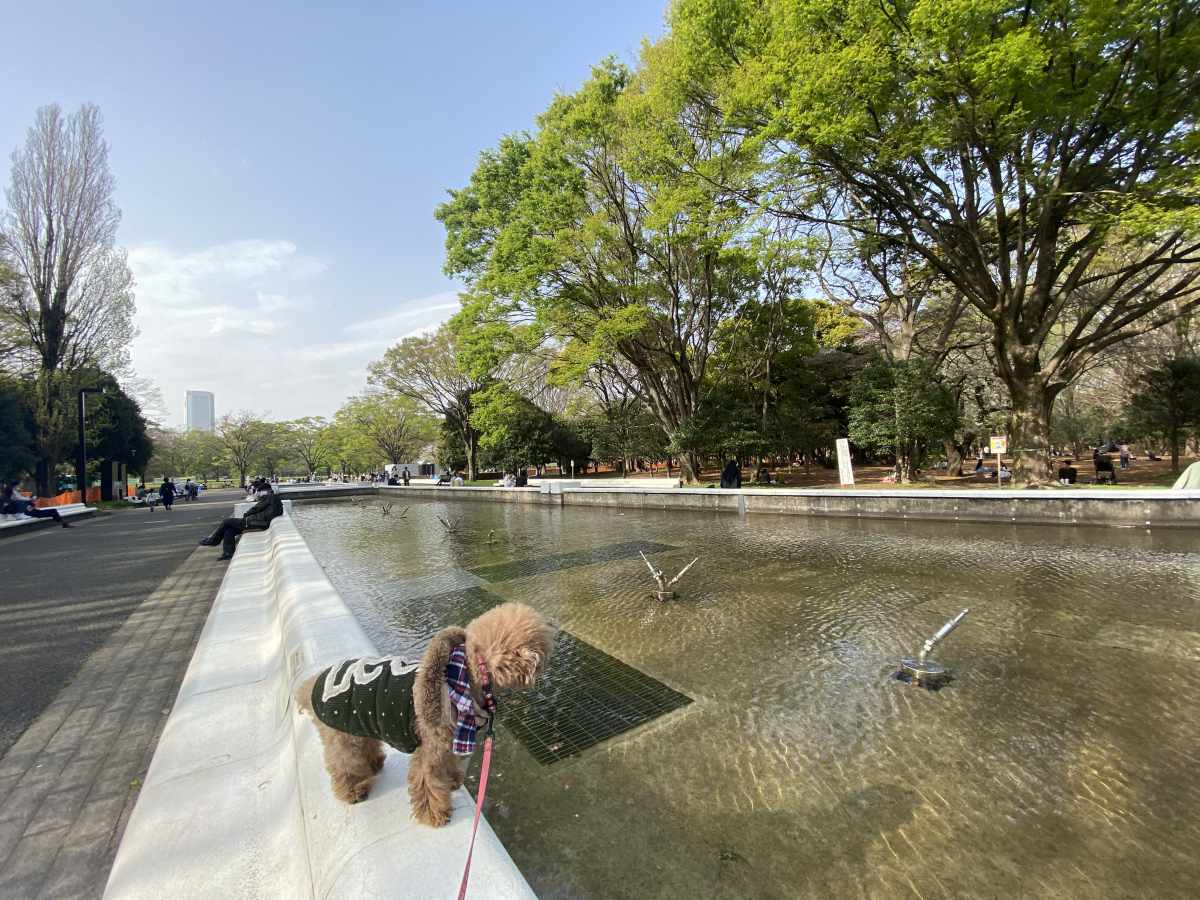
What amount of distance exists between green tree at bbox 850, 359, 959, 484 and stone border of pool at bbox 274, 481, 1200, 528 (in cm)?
480

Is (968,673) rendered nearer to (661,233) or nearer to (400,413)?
(661,233)

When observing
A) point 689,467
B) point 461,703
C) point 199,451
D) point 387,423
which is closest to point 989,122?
point 689,467

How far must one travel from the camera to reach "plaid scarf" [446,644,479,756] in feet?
5.74

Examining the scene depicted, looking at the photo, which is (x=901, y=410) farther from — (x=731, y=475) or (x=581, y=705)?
(x=581, y=705)

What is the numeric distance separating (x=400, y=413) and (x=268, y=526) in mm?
35782

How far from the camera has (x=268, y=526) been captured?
10414mm

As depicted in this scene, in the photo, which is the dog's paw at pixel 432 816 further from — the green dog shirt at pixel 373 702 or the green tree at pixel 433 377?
the green tree at pixel 433 377

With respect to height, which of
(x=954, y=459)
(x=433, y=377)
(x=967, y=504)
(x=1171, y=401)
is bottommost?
(x=967, y=504)

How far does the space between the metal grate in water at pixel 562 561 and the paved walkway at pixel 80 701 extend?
3.34 m

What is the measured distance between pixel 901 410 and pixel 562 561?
13.3 meters

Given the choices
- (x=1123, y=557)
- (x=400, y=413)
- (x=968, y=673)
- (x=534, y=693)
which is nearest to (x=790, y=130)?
(x=1123, y=557)

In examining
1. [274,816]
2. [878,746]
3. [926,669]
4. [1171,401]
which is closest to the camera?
[274,816]

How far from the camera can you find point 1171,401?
15758 millimetres

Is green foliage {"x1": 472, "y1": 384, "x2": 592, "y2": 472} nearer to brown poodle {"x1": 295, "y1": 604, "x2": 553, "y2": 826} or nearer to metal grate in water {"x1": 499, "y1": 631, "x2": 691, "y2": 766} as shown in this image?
metal grate in water {"x1": 499, "y1": 631, "x2": 691, "y2": 766}
